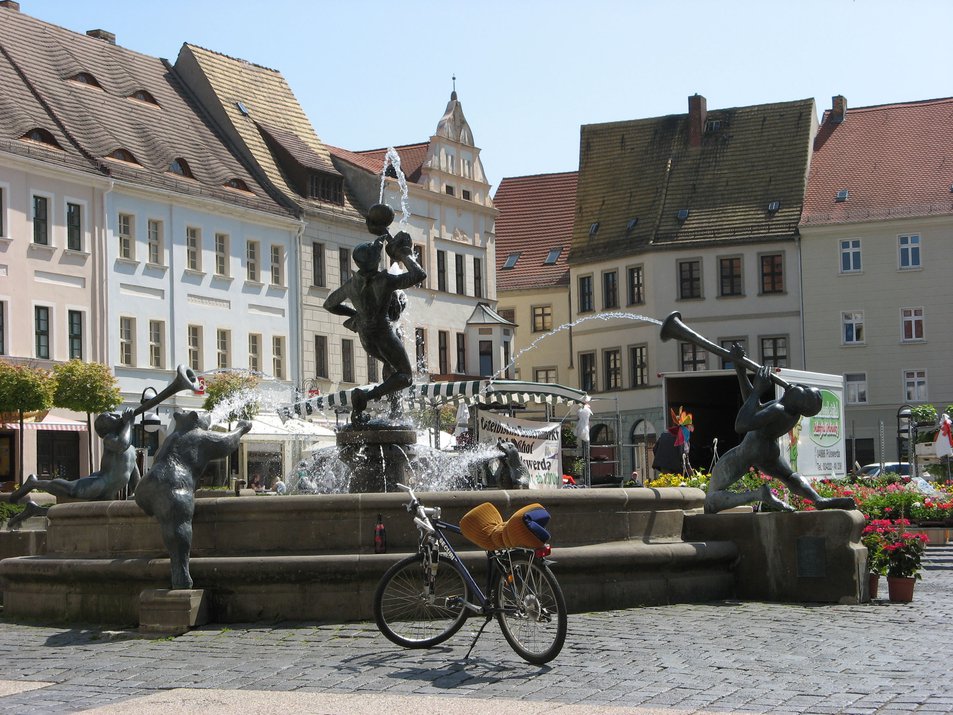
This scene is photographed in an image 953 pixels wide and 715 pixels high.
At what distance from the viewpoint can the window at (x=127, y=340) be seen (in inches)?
1794

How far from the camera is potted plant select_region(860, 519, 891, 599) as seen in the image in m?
14.2

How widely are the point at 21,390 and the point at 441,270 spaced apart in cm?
2640

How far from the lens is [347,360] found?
183 feet

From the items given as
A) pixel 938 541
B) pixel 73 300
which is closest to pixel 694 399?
pixel 938 541

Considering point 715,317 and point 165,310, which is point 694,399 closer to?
point 165,310

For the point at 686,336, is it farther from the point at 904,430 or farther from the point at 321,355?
the point at 321,355

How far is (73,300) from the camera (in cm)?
4400

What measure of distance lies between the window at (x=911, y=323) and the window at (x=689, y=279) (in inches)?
314

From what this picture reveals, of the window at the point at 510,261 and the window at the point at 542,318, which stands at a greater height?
the window at the point at 510,261

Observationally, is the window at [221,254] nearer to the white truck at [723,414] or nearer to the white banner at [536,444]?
the white truck at [723,414]

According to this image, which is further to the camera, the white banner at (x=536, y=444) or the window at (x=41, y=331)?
the window at (x=41, y=331)

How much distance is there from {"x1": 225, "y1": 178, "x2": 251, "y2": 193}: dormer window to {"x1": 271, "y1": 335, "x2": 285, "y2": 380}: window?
4895 mm

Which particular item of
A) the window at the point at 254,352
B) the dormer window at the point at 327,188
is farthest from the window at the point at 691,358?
the window at the point at 254,352

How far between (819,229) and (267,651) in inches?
2080
